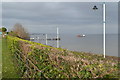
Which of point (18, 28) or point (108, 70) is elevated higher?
point (18, 28)

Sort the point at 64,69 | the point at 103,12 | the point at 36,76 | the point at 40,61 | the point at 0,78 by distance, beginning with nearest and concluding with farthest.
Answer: the point at 64,69, the point at 36,76, the point at 40,61, the point at 0,78, the point at 103,12

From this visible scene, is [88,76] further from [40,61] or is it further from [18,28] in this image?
[18,28]

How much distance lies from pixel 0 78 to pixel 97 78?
4480 millimetres

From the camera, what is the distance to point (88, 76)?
115 inches

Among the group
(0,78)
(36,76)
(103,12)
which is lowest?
(0,78)

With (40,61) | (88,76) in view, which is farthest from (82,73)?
(40,61)

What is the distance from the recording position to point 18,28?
42.6 meters

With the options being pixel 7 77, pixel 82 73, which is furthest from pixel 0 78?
pixel 82 73

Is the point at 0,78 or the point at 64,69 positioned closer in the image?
the point at 64,69

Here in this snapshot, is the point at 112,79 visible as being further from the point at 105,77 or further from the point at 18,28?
the point at 18,28

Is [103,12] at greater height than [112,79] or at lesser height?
greater

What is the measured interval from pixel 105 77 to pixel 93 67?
0.27m

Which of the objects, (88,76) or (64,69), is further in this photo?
(64,69)

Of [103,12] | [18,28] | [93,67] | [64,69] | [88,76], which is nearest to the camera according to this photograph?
[88,76]
